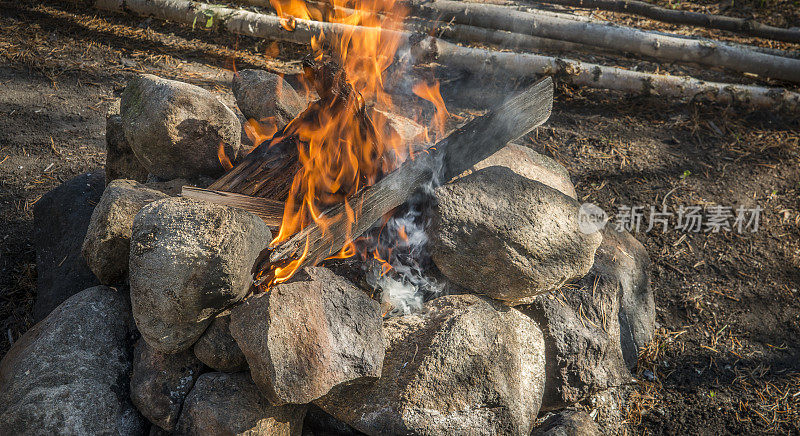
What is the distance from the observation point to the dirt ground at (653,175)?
340cm

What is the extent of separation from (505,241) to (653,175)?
285cm

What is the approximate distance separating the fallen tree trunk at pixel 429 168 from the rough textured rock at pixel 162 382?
2.03 ft

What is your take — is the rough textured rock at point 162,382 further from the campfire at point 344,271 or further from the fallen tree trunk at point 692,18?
the fallen tree trunk at point 692,18

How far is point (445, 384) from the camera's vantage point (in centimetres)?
232

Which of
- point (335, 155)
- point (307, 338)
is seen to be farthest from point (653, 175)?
point (307, 338)

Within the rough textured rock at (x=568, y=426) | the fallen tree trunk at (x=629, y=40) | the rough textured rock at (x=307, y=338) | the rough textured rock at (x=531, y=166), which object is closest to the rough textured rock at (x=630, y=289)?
the rough textured rock at (x=531, y=166)

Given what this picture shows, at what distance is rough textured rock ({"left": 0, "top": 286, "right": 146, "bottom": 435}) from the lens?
221 centimetres

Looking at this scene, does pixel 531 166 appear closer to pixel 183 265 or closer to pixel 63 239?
pixel 183 265

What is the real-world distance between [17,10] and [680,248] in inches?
294

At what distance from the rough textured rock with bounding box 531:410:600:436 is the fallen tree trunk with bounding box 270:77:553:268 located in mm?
1343

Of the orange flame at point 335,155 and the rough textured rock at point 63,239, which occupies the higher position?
the orange flame at point 335,155

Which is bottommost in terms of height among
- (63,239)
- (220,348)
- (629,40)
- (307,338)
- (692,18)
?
(63,239)

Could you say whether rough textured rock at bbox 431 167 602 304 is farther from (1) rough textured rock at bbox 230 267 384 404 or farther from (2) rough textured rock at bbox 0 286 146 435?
(2) rough textured rock at bbox 0 286 146 435

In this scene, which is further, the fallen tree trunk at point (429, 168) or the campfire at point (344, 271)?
the fallen tree trunk at point (429, 168)
